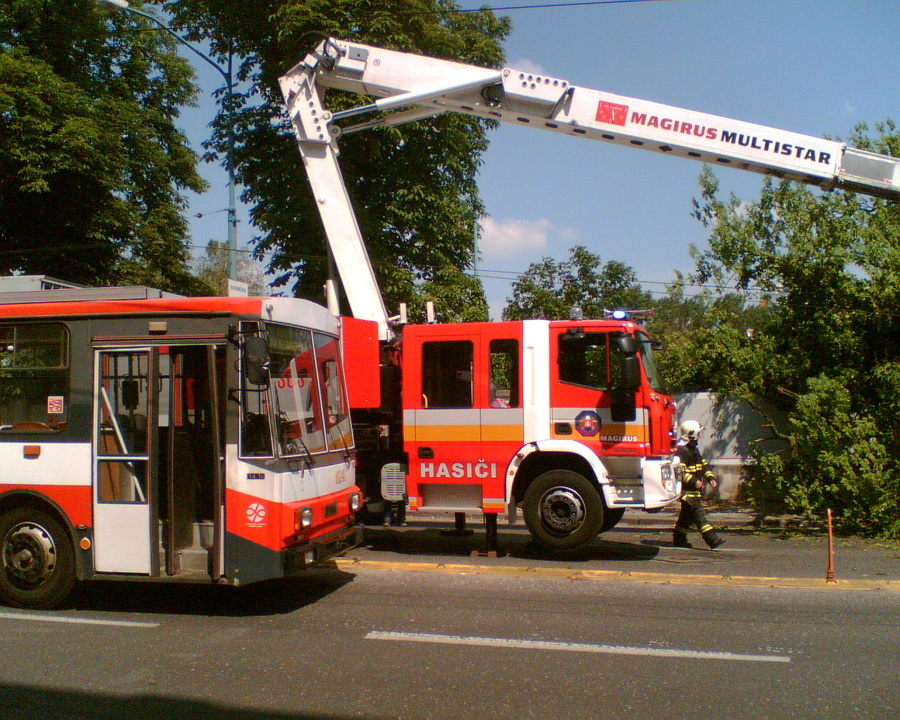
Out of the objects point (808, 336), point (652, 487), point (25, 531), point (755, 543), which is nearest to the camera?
point (25, 531)

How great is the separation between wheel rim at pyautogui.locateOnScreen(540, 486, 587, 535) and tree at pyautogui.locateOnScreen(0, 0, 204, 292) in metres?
12.5

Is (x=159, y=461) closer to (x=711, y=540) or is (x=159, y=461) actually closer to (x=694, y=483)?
(x=694, y=483)

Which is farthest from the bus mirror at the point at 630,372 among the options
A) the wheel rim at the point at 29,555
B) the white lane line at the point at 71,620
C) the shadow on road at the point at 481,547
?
the wheel rim at the point at 29,555

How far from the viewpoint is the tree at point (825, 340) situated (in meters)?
11.7

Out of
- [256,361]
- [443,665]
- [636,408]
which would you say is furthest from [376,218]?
[443,665]

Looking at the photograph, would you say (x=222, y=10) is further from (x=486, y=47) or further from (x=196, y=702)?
(x=196, y=702)

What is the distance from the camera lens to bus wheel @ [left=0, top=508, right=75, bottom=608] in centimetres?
736

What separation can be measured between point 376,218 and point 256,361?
12.1 metres

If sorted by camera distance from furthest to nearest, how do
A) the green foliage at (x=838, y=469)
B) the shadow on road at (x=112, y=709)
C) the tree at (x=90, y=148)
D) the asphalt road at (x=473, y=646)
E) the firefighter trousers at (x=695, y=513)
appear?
the tree at (x=90, y=148)
the green foliage at (x=838, y=469)
the firefighter trousers at (x=695, y=513)
the asphalt road at (x=473, y=646)
the shadow on road at (x=112, y=709)

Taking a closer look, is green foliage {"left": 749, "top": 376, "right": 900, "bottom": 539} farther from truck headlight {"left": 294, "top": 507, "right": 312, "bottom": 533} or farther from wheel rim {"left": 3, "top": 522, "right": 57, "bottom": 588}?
wheel rim {"left": 3, "top": 522, "right": 57, "bottom": 588}

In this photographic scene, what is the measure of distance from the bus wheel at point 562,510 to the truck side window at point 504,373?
1018mm

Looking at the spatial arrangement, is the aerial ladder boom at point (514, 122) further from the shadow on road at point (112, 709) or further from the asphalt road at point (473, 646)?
the shadow on road at point (112, 709)

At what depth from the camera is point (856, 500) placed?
1150cm

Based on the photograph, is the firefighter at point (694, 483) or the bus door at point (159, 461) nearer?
the bus door at point (159, 461)
